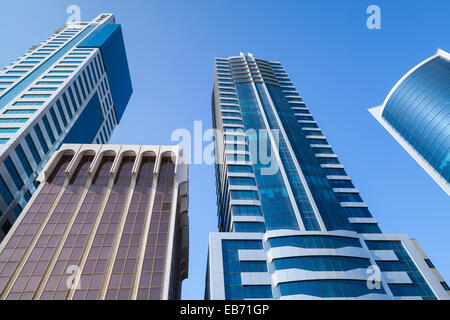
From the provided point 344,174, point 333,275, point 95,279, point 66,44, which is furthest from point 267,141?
point 66,44

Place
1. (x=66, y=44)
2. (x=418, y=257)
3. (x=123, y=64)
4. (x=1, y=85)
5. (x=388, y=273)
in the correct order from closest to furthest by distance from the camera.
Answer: (x=388, y=273)
(x=418, y=257)
(x=1, y=85)
(x=66, y=44)
(x=123, y=64)

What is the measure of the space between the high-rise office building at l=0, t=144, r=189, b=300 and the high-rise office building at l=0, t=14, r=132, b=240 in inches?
490

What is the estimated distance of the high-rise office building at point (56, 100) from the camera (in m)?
51.1

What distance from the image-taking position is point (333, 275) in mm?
42188

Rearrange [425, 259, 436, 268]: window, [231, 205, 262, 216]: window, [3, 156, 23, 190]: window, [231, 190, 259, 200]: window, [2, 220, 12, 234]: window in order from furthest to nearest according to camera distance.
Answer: [231, 190, 259, 200]: window < [231, 205, 262, 216]: window < [425, 259, 436, 268]: window < [3, 156, 23, 190]: window < [2, 220, 12, 234]: window

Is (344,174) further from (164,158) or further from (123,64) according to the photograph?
(123,64)

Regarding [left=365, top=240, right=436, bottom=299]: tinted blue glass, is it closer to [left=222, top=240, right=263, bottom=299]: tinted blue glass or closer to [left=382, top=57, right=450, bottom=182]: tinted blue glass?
[left=222, top=240, right=263, bottom=299]: tinted blue glass

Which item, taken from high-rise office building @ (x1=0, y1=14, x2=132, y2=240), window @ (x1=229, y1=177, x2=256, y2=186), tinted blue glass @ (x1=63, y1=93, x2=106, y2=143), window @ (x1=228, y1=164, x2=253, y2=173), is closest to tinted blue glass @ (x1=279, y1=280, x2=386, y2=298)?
window @ (x1=229, y1=177, x2=256, y2=186)

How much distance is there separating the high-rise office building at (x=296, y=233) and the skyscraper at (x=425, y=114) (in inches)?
1512

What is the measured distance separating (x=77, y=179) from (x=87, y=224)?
974 cm

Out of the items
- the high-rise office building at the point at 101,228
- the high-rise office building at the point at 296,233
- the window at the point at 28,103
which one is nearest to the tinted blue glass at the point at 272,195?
the high-rise office building at the point at 296,233

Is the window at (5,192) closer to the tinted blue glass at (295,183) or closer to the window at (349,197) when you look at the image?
the tinted blue glass at (295,183)

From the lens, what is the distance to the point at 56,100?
65562 mm

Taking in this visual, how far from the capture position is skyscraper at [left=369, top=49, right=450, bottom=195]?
273 feet
